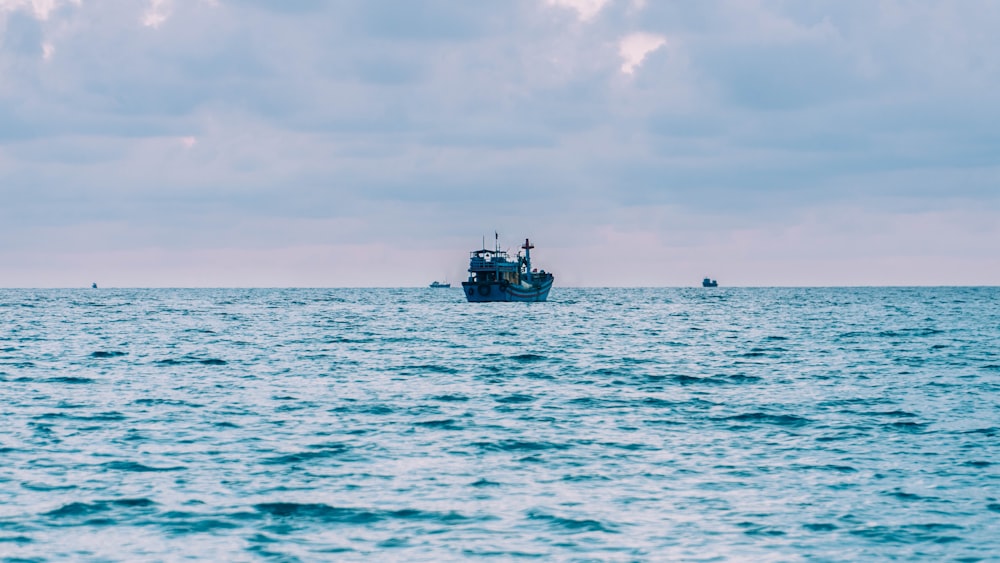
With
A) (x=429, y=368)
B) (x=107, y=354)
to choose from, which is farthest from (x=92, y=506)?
(x=107, y=354)

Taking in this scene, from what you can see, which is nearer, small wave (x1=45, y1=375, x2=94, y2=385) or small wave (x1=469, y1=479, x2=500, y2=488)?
small wave (x1=469, y1=479, x2=500, y2=488)

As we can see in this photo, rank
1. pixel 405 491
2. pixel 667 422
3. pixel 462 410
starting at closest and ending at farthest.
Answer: pixel 405 491 < pixel 667 422 < pixel 462 410

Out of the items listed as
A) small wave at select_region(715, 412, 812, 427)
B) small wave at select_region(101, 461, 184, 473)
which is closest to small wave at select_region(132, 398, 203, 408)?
small wave at select_region(101, 461, 184, 473)

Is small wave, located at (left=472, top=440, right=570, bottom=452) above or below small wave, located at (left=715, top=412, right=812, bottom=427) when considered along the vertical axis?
above

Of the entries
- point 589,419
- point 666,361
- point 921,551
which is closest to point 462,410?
point 589,419

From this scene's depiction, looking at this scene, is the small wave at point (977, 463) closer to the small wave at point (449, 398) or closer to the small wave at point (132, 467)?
the small wave at point (449, 398)

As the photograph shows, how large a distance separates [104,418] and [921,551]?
65.1 ft

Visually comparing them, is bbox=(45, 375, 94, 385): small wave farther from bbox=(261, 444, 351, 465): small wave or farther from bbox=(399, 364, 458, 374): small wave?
bbox=(261, 444, 351, 465): small wave

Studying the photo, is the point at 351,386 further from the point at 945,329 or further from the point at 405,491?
the point at 945,329

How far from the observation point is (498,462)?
776 inches

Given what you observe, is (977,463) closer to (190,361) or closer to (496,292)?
(190,361)

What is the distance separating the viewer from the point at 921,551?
13617mm

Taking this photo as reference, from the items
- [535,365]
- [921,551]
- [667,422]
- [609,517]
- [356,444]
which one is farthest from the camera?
[535,365]

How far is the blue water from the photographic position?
14078 mm
